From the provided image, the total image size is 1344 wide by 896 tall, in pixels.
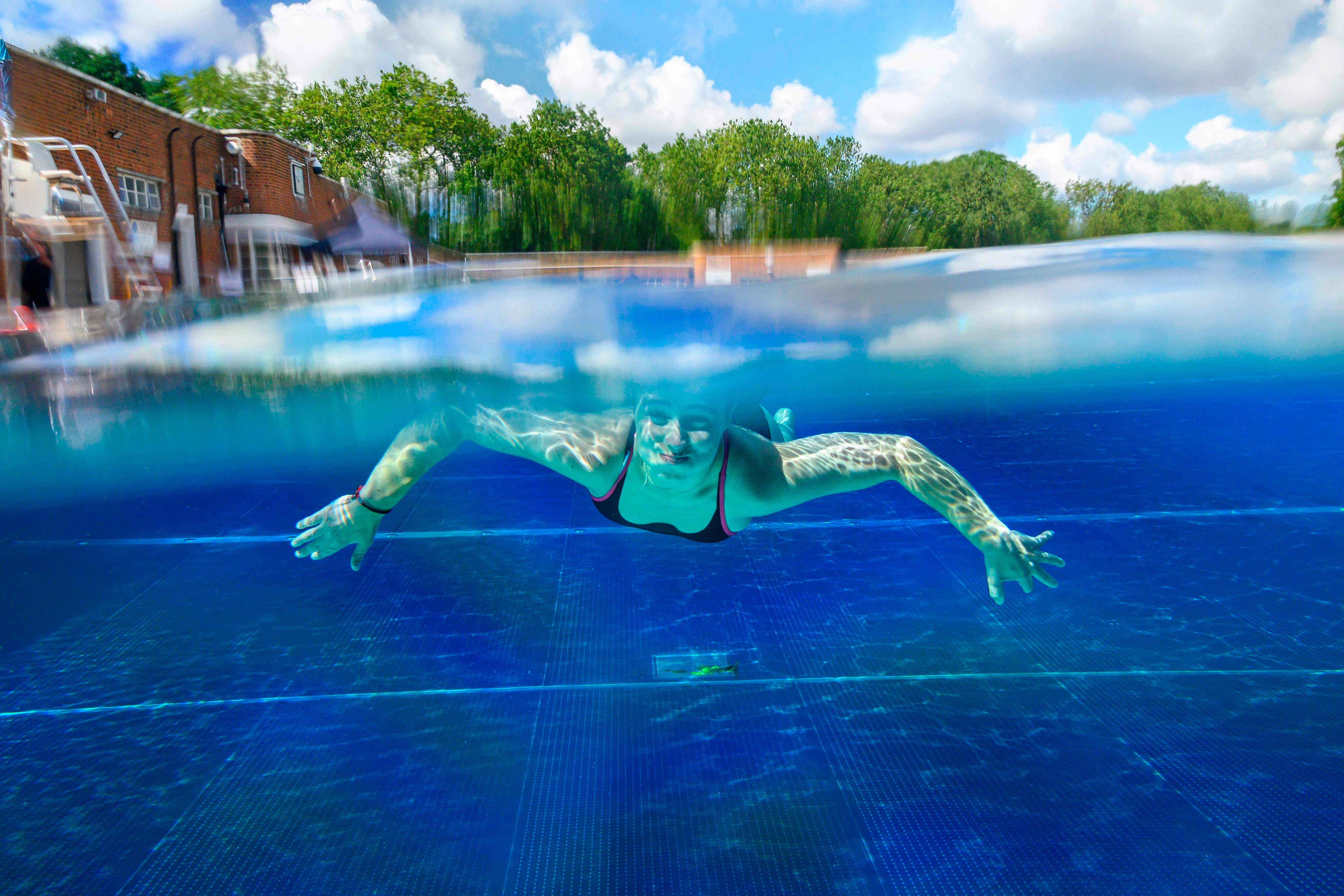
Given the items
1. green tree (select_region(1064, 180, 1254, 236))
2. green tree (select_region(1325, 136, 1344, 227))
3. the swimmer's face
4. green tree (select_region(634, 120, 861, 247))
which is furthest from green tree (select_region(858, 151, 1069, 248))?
the swimmer's face

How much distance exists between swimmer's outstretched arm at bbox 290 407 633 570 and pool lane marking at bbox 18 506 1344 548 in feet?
9.60

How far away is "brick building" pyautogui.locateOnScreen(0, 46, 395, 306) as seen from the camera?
8.53 meters

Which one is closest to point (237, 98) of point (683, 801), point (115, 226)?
point (115, 226)

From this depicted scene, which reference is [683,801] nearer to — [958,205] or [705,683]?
[705,683]

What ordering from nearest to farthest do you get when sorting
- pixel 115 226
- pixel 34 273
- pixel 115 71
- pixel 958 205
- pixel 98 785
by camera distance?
pixel 98 785
pixel 34 273
pixel 958 205
pixel 115 226
pixel 115 71

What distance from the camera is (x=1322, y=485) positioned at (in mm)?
8344

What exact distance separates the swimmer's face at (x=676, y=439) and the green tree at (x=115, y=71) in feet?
32.0

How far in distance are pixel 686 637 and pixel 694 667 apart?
404 mm

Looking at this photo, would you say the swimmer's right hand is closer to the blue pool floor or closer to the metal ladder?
the blue pool floor

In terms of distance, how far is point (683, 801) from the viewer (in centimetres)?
372

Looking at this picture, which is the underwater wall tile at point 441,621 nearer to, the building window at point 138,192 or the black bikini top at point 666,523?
the black bikini top at point 666,523

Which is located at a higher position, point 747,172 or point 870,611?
point 747,172

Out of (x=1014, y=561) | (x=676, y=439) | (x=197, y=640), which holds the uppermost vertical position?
(x=676, y=439)

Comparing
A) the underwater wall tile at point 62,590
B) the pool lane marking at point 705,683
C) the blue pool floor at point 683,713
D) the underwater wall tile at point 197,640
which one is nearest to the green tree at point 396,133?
the underwater wall tile at point 62,590
